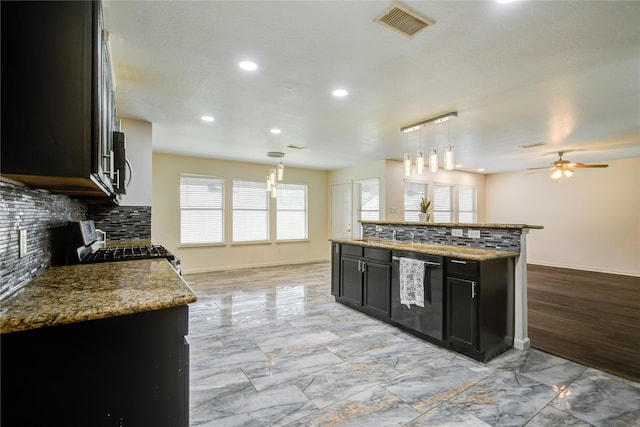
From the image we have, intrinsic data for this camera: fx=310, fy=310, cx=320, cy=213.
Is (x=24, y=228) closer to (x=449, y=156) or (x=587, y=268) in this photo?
(x=449, y=156)

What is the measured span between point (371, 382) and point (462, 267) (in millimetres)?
1296

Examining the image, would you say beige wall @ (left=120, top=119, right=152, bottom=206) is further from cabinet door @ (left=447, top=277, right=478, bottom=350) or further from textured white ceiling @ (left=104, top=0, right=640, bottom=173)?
cabinet door @ (left=447, top=277, right=478, bottom=350)

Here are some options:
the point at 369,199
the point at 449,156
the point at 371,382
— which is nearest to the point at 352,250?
the point at 449,156

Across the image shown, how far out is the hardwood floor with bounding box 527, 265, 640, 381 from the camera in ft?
9.27

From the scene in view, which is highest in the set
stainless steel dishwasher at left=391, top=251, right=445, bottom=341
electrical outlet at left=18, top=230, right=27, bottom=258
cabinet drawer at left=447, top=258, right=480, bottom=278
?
electrical outlet at left=18, top=230, right=27, bottom=258

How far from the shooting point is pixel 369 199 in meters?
7.43

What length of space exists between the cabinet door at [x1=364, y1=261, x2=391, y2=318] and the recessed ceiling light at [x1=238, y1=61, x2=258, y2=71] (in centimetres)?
249

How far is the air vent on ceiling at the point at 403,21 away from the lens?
1.87m

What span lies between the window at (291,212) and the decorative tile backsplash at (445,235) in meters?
3.37

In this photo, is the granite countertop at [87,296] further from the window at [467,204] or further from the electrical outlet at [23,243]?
the window at [467,204]

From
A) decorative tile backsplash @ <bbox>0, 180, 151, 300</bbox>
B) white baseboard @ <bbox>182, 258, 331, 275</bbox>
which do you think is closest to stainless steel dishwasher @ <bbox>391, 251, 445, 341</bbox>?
decorative tile backsplash @ <bbox>0, 180, 151, 300</bbox>

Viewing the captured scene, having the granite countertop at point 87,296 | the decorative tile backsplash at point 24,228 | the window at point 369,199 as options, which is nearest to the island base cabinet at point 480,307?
the granite countertop at point 87,296

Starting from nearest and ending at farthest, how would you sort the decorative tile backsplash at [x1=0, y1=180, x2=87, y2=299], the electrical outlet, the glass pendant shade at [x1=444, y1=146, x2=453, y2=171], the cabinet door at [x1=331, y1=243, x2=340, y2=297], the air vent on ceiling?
the decorative tile backsplash at [x1=0, y1=180, x2=87, y2=299], the electrical outlet, the air vent on ceiling, the glass pendant shade at [x1=444, y1=146, x2=453, y2=171], the cabinet door at [x1=331, y1=243, x2=340, y2=297]

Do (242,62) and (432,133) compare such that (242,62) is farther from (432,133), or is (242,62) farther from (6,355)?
(432,133)
